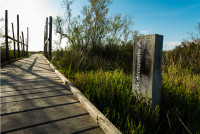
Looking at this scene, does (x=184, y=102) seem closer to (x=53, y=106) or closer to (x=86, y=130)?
(x=86, y=130)

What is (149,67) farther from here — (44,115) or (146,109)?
(44,115)

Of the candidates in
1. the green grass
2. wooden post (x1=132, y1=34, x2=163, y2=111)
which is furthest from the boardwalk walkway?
wooden post (x1=132, y1=34, x2=163, y2=111)

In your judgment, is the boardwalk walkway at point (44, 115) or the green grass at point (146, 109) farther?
the green grass at point (146, 109)

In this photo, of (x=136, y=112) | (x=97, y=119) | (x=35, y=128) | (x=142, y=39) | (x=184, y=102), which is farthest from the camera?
(x=184, y=102)

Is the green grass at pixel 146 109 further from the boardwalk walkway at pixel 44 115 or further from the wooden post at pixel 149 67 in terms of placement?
the boardwalk walkway at pixel 44 115

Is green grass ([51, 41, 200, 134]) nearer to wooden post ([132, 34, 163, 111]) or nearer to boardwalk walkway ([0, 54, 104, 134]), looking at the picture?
wooden post ([132, 34, 163, 111])

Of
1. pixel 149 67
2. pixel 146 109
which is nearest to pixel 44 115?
pixel 146 109

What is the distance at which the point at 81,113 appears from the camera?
5.17 feet

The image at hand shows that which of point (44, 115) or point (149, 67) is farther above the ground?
point (149, 67)

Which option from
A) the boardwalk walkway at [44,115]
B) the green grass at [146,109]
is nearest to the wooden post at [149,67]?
the green grass at [146,109]

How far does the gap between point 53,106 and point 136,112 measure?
3.71 feet

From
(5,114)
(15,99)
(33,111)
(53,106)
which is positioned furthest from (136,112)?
(15,99)

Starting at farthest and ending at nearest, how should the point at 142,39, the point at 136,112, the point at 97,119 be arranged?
the point at 142,39
the point at 136,112
the point at 97,119

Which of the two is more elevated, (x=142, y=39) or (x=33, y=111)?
(x=142, y=39)
